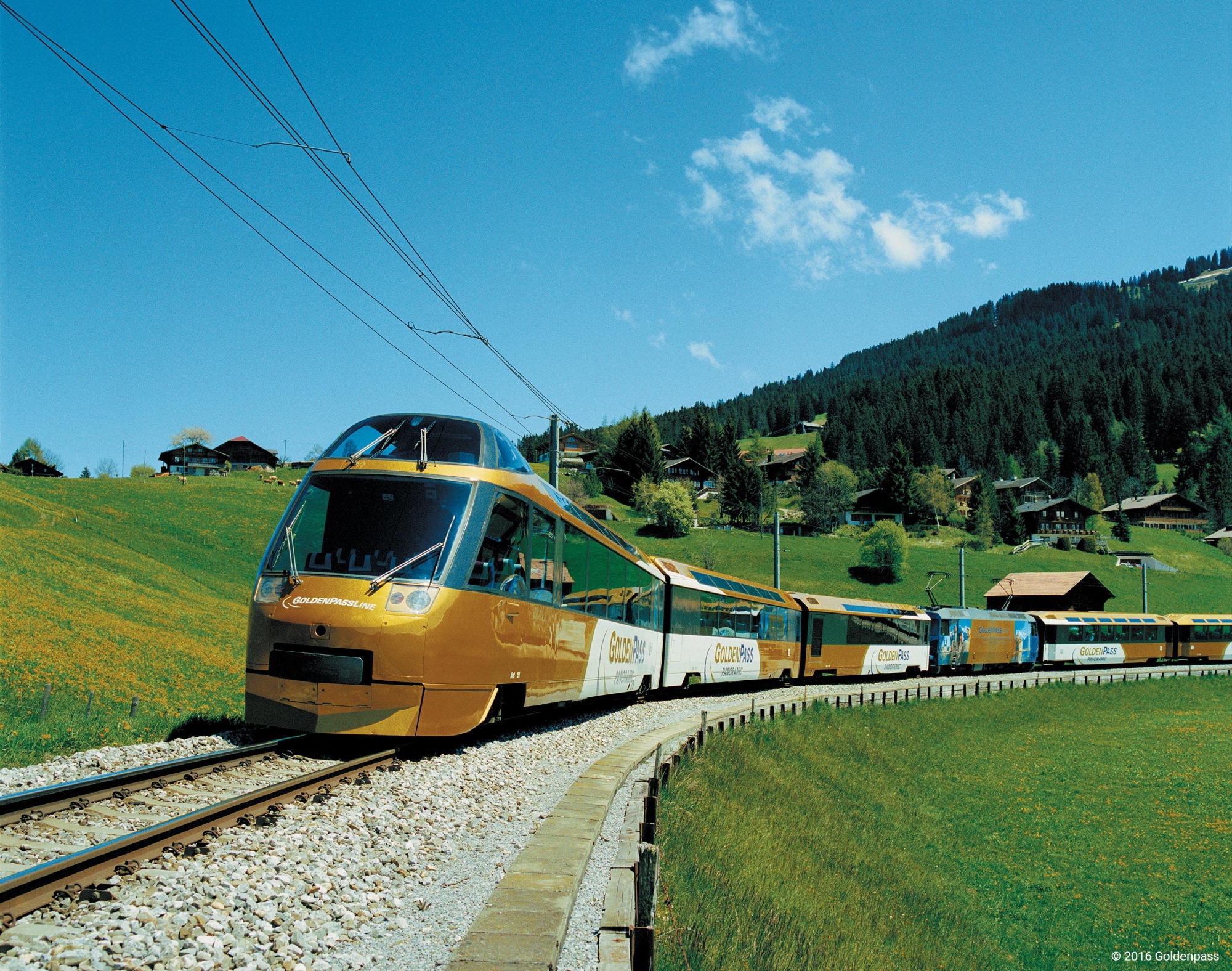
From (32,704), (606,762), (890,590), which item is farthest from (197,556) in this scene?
(890,590)

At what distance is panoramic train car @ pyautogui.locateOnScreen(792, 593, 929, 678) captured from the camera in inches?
1357

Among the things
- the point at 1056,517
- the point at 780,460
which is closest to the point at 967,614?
the point at 1056,517

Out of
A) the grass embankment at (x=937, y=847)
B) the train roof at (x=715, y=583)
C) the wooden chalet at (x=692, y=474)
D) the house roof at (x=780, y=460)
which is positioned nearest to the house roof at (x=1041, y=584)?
the grass embankment at (x=937, y=847)

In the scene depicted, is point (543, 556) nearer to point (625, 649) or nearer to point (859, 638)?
point (625, 649)

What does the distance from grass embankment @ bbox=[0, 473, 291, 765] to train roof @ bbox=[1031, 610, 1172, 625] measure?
1864 inches

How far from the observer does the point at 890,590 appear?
80312 mm

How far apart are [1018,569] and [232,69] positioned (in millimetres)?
99240

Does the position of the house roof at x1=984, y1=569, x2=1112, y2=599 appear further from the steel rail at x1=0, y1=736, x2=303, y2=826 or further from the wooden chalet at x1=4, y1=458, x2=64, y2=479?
the wooden chalet at x1=4, y1=458, x2=64, y2=479

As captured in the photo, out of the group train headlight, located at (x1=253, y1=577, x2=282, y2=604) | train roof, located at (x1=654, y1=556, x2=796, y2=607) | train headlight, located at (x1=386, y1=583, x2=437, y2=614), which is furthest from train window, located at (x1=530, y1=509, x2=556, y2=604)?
train roof, located at (x1=654, y1=556, x2=796, y2=607)

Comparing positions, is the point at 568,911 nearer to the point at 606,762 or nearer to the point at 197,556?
the point at 606,762

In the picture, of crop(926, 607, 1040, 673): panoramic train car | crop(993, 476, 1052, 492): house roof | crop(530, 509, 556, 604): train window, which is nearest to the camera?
crop(530, 509, 556, 604): train window

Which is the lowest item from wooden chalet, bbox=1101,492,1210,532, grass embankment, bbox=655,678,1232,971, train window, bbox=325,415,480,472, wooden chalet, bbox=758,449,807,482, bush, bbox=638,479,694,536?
grass embankment, bbox=655,678,1232,971

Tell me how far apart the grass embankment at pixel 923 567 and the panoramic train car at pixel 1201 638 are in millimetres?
18172

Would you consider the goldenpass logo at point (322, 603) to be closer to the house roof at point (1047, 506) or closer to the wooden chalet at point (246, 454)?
the house roof at point (1047, 506)
